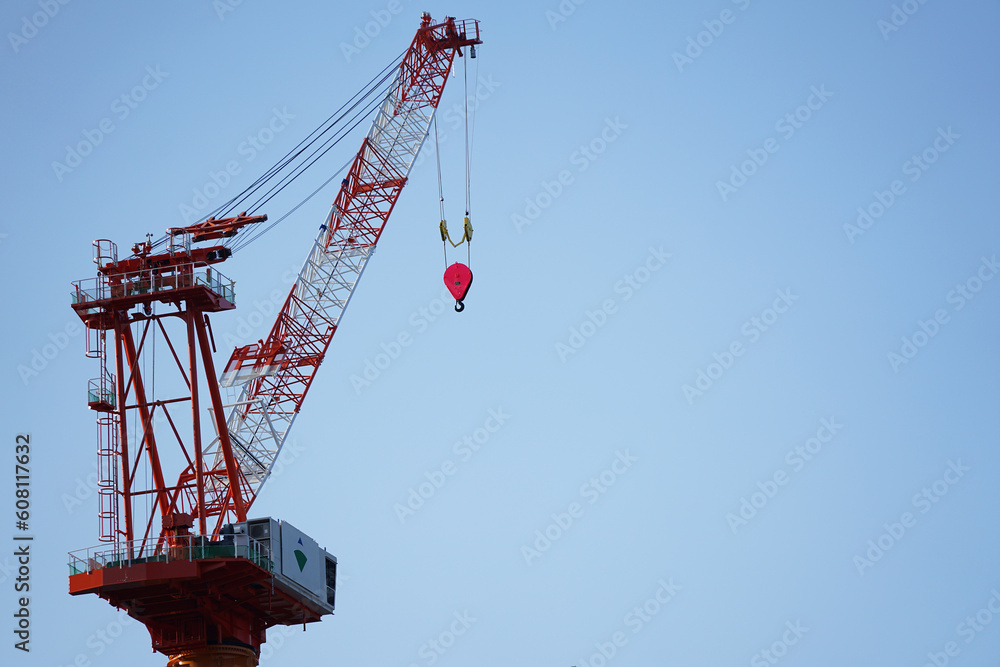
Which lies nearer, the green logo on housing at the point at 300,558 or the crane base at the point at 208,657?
the crane base at the point at 208,657

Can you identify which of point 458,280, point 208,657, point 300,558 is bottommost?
point 208,657

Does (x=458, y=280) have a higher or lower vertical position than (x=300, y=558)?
higher

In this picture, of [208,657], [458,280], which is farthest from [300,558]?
[458,280]

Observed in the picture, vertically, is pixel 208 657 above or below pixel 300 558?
below

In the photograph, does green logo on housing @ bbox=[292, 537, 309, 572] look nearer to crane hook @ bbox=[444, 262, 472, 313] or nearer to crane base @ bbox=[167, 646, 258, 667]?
crane base @ bbox=[167, 646, 258, 667]

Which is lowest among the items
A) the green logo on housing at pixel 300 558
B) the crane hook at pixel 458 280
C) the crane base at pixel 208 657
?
the crane base at pixel 208 657

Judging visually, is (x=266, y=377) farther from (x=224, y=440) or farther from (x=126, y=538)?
(x=126, y=538)

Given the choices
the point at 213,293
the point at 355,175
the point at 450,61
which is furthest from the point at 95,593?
the point at 450,61

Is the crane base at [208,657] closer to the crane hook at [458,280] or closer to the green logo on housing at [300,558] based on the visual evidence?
the green logo on housing at [300,558]

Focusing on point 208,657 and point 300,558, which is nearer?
point 208,657

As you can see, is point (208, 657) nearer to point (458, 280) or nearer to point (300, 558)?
point (300, 558)

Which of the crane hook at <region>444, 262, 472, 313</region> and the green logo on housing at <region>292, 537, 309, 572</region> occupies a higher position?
the crane hook at <region>444, 262, 472, 313</region>

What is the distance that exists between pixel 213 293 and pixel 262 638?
24.6 meters

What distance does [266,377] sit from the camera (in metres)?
136
